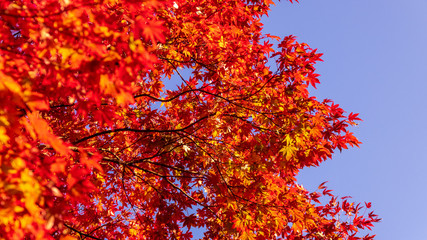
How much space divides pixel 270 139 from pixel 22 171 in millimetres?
3671

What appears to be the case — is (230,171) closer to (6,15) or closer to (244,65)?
(244,65)

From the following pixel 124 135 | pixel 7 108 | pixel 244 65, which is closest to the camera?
pixel 7 108

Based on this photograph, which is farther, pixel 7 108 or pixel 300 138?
pixel 300 138

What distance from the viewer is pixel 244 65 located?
5262 mm

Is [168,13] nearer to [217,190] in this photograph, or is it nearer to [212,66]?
[212,66]

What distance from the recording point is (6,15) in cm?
201

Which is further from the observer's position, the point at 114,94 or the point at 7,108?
the point at 114,94

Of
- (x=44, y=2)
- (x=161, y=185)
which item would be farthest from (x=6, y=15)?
(x=161, y=185)

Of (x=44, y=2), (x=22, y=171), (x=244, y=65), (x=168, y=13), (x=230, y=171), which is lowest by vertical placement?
(x=22, y=171)

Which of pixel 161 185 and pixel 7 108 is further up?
pixel 161 185

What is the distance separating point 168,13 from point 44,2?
10.1 feet

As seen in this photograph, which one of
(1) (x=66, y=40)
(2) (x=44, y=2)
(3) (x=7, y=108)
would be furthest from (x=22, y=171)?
(2) (x=44, y=2)

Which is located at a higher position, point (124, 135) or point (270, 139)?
point (124, 135)

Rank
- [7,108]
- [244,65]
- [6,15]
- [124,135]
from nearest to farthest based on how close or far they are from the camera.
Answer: [7,108] → [6,15] → [244,65] → [124,135]
